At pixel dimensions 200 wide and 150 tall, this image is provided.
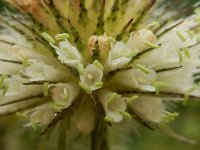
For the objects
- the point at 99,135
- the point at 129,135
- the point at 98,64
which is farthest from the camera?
the point at 129,135

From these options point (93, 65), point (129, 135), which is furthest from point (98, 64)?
point (129, 135)

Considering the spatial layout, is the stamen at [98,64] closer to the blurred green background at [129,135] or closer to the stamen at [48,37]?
the stamen at [48,37]

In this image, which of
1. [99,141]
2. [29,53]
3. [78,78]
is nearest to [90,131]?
[99,141]

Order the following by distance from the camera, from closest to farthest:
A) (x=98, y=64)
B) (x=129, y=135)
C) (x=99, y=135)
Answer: (x=98, y=64)
(x=99, y=135)
(x=129, y=135)

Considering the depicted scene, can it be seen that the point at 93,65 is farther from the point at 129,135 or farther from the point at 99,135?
the point at 129,135

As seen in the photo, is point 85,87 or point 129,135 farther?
point 129,135

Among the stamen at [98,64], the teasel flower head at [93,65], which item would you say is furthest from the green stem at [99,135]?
the stamen at [98,64]

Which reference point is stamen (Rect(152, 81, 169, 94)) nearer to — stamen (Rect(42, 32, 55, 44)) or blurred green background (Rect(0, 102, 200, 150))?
blurred green background (Rect(0, 102, 200, 150))

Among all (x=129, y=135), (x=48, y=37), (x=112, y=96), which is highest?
(x=48, y=37)

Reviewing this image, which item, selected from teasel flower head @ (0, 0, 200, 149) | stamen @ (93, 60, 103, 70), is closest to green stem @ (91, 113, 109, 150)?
teasel flower head @ (0, 0, 200, 149)
